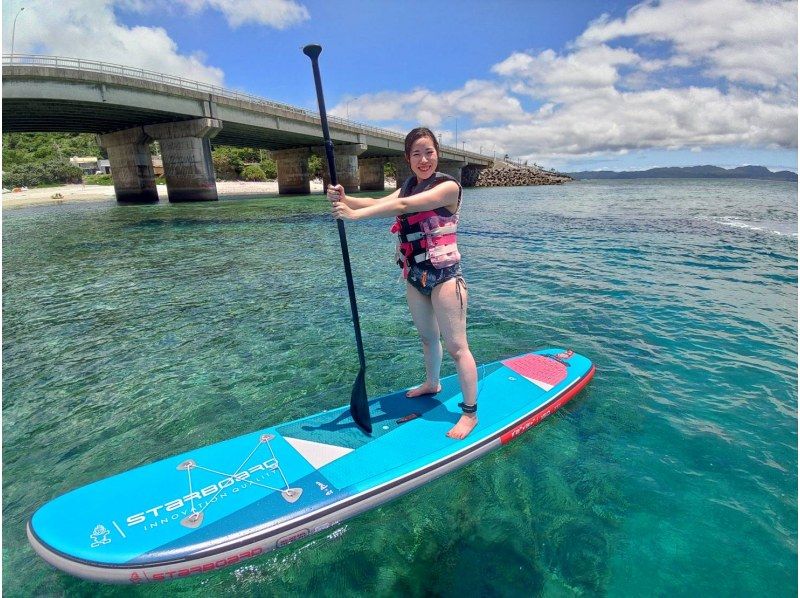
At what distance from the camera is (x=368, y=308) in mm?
8766

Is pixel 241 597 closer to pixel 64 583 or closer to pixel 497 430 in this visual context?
pixel 64 583

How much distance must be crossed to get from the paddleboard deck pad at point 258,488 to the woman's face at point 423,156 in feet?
8.08

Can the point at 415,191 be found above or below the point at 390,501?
above

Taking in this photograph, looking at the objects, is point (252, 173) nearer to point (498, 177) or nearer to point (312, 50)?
point (498, 177)

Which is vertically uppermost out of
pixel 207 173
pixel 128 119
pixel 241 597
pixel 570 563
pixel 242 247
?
pixel 128 119

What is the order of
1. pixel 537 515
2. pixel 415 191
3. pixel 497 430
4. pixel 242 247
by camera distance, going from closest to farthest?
pixel 537 515
pixel 415 191
pixel 497 430
pixel 242 247

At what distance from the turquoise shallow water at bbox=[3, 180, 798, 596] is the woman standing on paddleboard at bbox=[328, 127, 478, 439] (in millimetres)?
1102

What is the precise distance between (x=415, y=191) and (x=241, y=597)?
11.1 ft

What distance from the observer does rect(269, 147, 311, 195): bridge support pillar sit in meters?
58.7

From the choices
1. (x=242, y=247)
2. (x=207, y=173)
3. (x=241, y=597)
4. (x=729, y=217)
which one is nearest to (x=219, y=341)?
(x=241, y=597)

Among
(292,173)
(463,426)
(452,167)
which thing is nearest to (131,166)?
(292,173)

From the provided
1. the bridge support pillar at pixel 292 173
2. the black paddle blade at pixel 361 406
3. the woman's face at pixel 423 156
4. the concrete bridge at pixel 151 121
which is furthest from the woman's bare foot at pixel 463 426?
the bridge support pillar at pixel 292 173

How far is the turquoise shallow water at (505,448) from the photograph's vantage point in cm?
302

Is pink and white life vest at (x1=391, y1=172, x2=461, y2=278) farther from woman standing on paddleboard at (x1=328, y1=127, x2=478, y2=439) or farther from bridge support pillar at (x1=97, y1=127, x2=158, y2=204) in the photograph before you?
bridge support pillar at (x1=97, y1=127, x2=158, y2=204)
